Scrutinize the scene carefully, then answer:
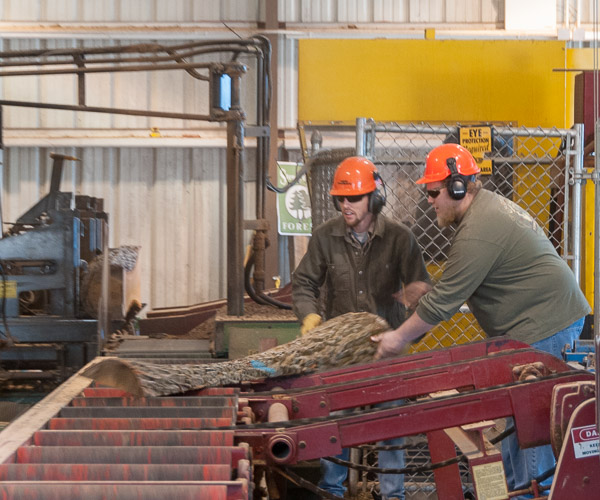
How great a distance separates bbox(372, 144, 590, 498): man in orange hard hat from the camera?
3719 millimetres

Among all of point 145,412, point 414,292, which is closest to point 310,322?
point 414,292

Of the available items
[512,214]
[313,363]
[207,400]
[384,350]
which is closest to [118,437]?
[207,400]

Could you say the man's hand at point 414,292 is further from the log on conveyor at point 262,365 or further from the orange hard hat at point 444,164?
the log on conveyor at point 262,365

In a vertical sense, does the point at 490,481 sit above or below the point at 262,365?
below

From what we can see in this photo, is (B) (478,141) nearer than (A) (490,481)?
No

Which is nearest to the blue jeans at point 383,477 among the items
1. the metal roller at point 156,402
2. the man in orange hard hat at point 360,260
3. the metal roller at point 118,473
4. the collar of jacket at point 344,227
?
the man in orange hard hat at point 360,260

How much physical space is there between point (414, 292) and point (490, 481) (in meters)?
2.16

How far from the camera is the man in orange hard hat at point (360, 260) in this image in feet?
15.1

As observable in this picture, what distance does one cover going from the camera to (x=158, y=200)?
1152 cm

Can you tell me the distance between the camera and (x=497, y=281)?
12.9 feet

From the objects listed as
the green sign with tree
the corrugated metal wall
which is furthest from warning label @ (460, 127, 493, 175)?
the corrugated metal wall

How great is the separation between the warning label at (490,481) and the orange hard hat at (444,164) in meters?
1.81

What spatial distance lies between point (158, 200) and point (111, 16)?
2.66m

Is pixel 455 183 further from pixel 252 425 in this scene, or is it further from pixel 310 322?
pixel 252 425
